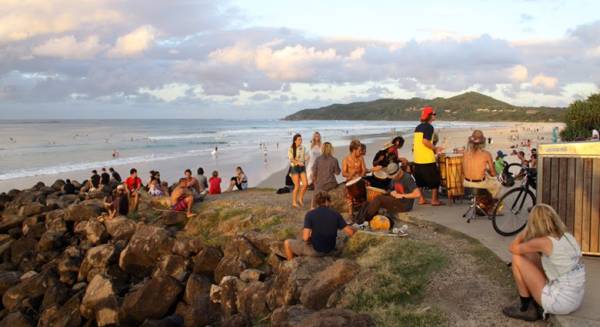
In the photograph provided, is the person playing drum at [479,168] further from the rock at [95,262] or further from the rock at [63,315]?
the rock at [95,262]

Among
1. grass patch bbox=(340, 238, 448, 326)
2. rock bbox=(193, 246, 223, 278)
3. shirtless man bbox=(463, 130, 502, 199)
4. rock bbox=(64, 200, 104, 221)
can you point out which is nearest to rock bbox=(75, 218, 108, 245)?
rock bbox=(64, 200, 104, 221)

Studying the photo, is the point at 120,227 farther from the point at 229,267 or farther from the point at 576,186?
the point at 576,186

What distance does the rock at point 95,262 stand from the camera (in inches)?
445

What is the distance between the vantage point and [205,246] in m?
10.6

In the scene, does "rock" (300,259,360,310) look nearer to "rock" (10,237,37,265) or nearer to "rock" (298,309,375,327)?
"rock" (298,309,375,327)

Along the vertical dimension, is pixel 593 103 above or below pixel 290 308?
above

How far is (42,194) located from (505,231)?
669 inches

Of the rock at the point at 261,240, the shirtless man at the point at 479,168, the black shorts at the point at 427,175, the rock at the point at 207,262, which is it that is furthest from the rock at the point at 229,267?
the shirtless man at the point at 479,168

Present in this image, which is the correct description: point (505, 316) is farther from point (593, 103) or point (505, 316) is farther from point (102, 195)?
point (593, 103)

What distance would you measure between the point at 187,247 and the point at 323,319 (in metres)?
5.89

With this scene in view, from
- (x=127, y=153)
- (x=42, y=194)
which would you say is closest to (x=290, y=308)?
(x=42, y=194)

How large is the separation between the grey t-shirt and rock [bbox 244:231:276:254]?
6.77 feet

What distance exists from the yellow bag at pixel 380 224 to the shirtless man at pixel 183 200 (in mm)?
5372

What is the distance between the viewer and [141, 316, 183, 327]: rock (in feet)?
25.6
